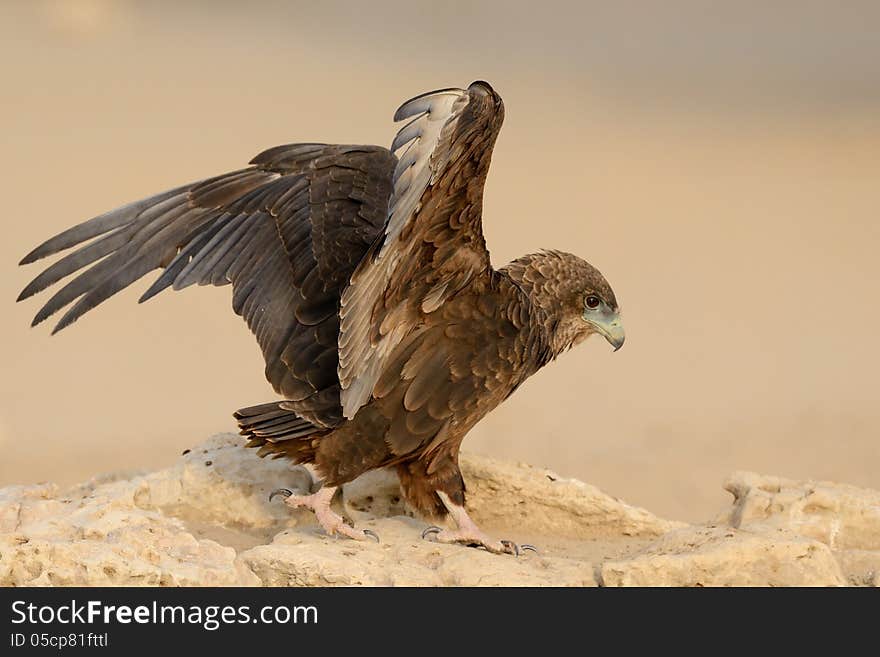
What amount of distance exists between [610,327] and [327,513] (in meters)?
1.45

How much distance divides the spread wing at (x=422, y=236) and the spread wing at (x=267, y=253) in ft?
1.21

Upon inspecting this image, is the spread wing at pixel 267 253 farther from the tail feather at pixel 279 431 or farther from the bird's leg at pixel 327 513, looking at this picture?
the bird's leg at pixel 327 513

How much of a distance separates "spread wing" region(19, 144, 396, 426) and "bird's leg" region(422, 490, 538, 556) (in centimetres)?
60

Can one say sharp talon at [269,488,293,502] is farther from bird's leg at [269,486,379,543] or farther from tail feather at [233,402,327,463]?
tail feather at [233,402,327,463]

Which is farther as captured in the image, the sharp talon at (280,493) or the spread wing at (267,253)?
the sharp talon at (280,493)

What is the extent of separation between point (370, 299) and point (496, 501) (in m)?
1.45

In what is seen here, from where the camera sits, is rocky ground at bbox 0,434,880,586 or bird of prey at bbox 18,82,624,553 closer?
rocky ground at bbox 0,434,880,586

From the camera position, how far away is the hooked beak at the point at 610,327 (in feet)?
17.9

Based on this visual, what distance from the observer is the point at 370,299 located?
444 centimetres

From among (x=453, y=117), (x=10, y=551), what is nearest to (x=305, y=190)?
(x=453, y=117)

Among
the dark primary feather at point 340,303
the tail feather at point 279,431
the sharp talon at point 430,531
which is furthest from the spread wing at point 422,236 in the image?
the sharp talon at point 430,531

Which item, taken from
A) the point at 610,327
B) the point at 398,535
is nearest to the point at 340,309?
the point at 398,535

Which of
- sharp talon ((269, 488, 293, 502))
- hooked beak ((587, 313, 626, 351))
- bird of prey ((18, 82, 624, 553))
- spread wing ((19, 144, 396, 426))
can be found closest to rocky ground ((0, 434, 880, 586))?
sharp talon ((269, 488, 293, 502))

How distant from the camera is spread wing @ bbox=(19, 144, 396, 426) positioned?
5012mm
